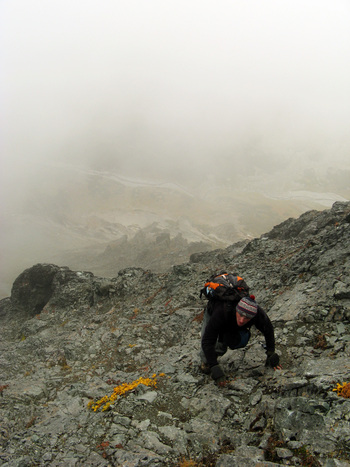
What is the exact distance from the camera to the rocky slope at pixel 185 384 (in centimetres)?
462

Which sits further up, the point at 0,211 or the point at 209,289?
the point at 209,289

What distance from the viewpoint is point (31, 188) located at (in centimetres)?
10831

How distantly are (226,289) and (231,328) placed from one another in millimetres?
883

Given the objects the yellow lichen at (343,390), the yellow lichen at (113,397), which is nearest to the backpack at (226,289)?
the yellow lichen at (343,390)

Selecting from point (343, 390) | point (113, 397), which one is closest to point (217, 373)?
point (343, 390)

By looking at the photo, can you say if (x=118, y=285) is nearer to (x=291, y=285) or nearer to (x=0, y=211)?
(x=291, y=285)

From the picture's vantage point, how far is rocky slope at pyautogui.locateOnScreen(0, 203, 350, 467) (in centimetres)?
462

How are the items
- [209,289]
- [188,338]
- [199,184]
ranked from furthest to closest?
[199,184]
[188,338]
[209,289]

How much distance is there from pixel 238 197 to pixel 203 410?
10217cm

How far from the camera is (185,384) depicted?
22.9 ft

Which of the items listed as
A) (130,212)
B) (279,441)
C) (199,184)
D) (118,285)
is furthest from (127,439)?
(199,184)

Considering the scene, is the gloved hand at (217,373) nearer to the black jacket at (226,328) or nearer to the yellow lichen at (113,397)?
the black jacket at (226,328)

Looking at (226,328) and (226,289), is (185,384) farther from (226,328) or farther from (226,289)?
(226,289)

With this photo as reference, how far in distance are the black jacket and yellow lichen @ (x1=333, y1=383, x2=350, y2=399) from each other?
1370mm
